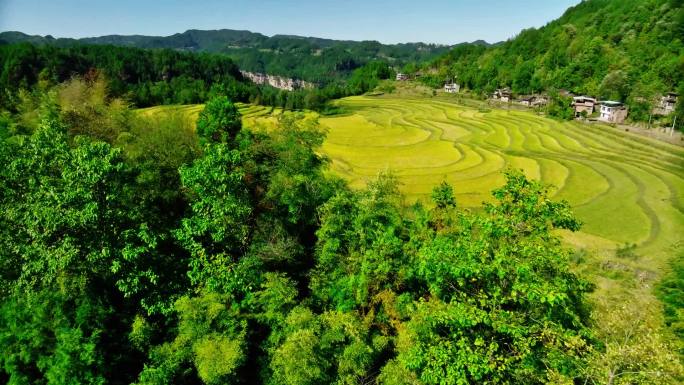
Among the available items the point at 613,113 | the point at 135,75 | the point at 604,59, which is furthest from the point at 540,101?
the point at 135,75

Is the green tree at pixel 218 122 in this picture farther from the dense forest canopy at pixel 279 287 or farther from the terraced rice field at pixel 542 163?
the dense forest canopy at pixel 279 287

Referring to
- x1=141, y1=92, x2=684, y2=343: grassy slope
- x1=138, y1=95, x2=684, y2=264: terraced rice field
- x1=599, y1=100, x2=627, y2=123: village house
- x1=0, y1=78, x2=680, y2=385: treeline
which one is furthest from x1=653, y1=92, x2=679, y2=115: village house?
x1=0, y1=78, x2=680, y2=385: treeline

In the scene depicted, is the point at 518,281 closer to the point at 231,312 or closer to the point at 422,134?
the point at 231,312

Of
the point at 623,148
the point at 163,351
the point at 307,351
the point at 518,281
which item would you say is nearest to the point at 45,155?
the point at 163,351

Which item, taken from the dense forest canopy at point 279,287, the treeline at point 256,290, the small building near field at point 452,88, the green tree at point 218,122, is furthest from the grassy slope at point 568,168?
the small building near field at point 452,88

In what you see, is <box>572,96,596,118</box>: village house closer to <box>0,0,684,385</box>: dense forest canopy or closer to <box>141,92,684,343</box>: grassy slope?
<box>141,92,684,343</box>: grassy slope

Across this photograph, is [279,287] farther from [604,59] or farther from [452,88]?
[452,88]
